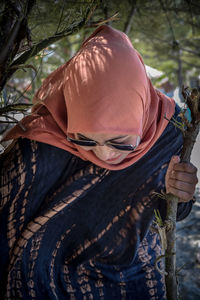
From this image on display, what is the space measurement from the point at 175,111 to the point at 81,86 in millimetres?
615

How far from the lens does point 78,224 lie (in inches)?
61.3

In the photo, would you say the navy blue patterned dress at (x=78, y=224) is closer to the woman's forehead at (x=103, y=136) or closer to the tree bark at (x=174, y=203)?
the woman's forehead at (x=103, y=136)

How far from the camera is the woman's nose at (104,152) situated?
1.29m

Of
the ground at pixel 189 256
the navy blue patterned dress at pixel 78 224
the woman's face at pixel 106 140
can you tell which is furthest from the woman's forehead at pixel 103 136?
the ground at pixel 189 256

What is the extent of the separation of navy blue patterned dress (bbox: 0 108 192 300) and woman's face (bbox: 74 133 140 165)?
0.15 metres

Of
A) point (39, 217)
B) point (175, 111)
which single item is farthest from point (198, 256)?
point (39, 217)

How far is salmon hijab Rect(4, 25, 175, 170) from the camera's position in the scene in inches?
47.4

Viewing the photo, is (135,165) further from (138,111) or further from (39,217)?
(39,217)

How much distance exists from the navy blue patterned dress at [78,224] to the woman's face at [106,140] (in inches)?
6.1

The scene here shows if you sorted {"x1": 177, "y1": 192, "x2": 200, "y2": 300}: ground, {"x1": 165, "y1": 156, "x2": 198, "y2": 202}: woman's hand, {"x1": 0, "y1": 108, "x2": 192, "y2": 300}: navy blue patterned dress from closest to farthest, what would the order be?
{"x1": 165, "y1": 156, "x2": 198, "y2": 202}: woman's hand < {"x1": 0, "y1": 108, "x2": 192, "y2": 300}: navy blue patterned dress < {"x1": 177, "y1": 192, "x2": 200, "y2": 300}: ground

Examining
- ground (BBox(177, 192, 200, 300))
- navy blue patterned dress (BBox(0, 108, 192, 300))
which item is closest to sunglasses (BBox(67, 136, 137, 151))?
navy blue patterned dress (BBox(0, 108, 192, 300))

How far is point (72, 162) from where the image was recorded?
1460 millimetres

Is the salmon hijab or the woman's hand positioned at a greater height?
the salmon hijab

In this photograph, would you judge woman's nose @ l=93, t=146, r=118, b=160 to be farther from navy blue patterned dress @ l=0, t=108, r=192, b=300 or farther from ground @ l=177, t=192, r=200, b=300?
ground @ l=177, t=192, r=200, b=300
